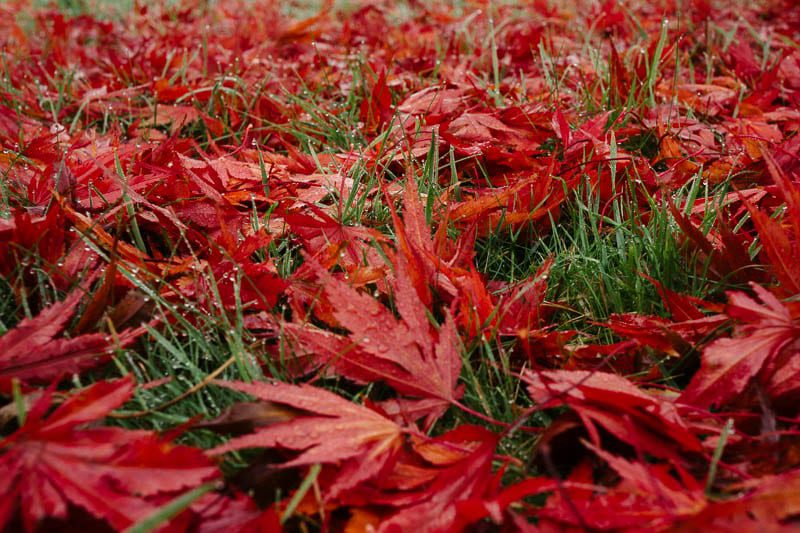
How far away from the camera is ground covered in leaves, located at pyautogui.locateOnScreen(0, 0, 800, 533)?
Answer: 679 mm

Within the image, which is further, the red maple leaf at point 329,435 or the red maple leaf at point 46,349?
the red maple leaf at point 46,349

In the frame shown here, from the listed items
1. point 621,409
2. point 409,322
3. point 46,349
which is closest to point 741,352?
point 621,409

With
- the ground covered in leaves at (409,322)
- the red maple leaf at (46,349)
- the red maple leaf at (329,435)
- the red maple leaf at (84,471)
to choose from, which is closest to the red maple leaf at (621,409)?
the ground covered in leaves at (409,322)

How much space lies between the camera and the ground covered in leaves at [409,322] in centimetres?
68

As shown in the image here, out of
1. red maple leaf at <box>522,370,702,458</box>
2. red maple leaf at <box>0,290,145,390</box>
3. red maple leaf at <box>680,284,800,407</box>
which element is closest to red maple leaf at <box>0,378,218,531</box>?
red maple leaf at <box>0,290,145,390</box>

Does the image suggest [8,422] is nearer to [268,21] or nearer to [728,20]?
[268,21]

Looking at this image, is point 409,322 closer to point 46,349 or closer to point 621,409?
point 621,409

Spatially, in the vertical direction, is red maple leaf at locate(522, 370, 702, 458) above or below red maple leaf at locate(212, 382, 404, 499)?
below

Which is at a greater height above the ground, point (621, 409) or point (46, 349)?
point (46, 349)

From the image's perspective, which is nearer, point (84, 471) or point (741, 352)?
point (84, 471)

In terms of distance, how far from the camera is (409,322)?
819 mm

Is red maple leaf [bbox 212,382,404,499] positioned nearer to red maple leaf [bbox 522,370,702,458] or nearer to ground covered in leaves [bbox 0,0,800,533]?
ground covered in leaves [bbox 0,0,800,533]

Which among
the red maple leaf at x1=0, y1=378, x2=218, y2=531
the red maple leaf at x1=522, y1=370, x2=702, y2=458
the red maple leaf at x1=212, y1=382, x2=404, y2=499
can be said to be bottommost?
the red maple leaf at x1=522, y1=370, x2=702, y2=458

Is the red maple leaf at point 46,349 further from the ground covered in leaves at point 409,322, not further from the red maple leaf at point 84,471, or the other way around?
the red maple leaf at point 84,471
